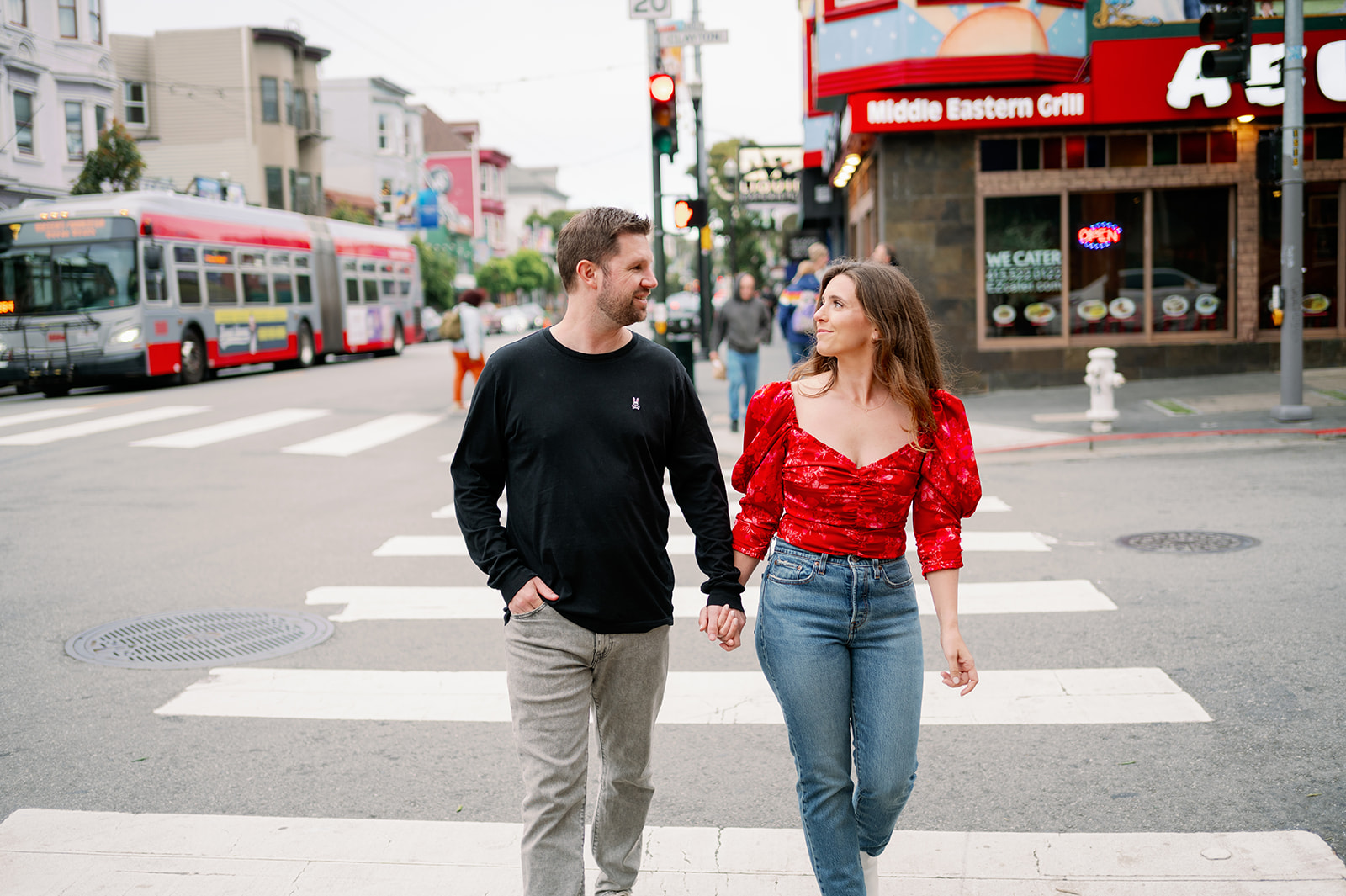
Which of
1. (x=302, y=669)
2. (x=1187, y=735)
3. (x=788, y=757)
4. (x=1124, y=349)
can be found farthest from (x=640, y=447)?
(x=1124, y=349)

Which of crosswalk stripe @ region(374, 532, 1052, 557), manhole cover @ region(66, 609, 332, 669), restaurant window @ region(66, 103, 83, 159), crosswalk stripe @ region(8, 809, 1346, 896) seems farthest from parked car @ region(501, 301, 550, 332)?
crosswalk stripe @ region(8, 809, 1346, 896)

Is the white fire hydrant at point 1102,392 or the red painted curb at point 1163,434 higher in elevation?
the white fire hydrant at point 1102,392

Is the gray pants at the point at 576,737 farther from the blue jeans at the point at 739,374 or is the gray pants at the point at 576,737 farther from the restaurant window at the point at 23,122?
the restaurant window at the point at 23,122

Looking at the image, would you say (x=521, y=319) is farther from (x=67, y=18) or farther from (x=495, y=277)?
(x=67, y=18)

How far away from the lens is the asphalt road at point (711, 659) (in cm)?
429

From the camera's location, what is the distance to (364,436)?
590 inches

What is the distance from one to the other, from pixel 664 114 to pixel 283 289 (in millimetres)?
16108

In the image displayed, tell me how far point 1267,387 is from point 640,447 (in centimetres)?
1458

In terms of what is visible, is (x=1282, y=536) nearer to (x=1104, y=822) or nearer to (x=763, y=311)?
(x=1104, y=822)

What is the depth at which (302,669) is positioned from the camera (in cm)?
592

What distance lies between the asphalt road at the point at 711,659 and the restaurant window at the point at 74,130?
966 inches

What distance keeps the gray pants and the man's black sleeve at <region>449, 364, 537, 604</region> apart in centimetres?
13

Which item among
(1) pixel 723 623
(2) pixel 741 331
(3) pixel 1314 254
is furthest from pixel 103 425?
(3) pixel 1314 254

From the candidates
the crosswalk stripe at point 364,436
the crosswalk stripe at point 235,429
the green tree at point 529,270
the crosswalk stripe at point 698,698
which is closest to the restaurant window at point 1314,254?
the crosswalk stripe at point 364,436
